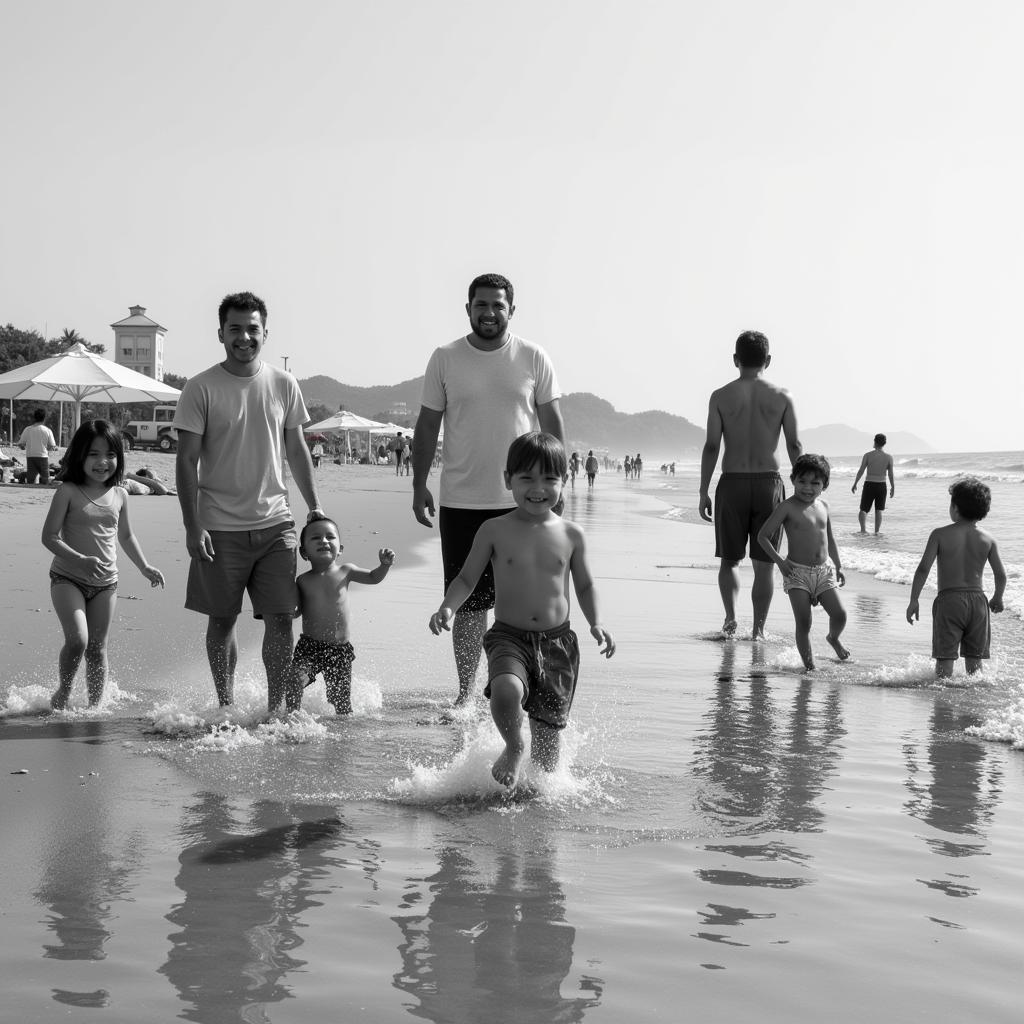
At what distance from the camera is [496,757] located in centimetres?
393

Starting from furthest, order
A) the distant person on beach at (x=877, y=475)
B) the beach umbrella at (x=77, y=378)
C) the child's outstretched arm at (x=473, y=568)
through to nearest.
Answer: the beach umbrella at (x=77, y=378) → the distant person on beach at (x=877, y=475) → the child's outstretched arm at (x=473, y=568)

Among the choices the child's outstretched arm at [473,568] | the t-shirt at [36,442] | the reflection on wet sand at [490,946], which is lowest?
the reflection on wet sand at [490,946]

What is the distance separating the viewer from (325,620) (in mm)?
4945

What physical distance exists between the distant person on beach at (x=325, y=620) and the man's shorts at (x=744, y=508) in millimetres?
2793

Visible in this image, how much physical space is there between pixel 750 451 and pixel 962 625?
1644 mm

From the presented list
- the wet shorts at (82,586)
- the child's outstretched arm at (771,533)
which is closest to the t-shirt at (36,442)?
the wet shorts at (82,586)

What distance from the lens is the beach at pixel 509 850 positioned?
233cm

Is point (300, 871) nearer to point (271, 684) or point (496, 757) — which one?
point (496, 757)

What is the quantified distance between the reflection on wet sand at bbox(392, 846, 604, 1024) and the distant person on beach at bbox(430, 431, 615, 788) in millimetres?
796

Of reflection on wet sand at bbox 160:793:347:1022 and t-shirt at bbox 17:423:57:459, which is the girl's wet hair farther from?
t-shirt at bbox 17:423:57:459

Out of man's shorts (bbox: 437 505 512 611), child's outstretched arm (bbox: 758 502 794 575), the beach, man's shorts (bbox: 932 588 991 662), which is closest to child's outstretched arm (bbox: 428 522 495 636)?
the beach

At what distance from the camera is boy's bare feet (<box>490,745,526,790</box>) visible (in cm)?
366

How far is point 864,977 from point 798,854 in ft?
2.55

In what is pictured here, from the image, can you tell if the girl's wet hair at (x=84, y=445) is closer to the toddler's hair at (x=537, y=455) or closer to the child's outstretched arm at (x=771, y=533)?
the toddler's hair at (x=537, y=455)
